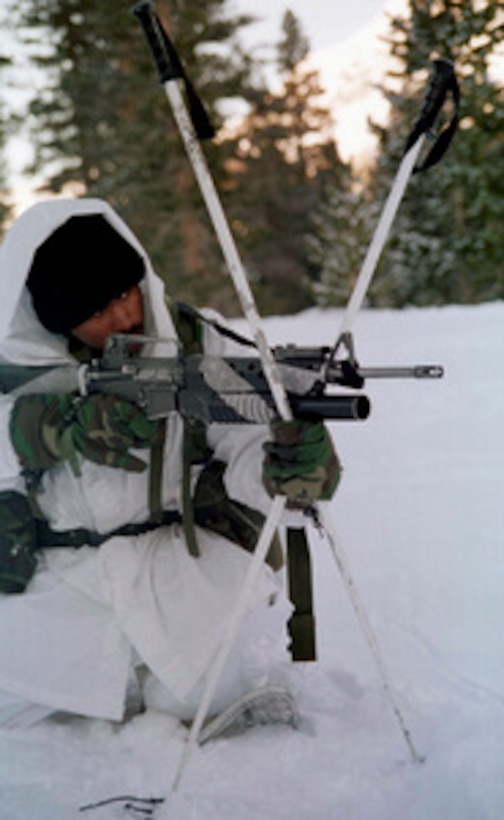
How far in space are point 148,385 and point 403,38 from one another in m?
13.0

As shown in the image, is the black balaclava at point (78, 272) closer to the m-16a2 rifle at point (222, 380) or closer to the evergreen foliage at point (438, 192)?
the m-16a2 rifle at point (222, 380)

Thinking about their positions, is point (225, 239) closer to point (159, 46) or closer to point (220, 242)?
point (220, 242)

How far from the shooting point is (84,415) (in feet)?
6.63

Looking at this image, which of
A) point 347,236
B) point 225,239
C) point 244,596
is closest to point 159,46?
point 225,239

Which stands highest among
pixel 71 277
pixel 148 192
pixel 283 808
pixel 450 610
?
pixel 148 192

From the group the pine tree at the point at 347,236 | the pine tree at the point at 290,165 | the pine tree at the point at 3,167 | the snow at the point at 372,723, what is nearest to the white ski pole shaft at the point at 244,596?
the snow at the point at 372,723

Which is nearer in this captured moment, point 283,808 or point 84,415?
point 283,808

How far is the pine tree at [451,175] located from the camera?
1133 centimetres

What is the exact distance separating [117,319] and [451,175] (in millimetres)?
14739

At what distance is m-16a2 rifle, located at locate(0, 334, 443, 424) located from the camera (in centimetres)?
168

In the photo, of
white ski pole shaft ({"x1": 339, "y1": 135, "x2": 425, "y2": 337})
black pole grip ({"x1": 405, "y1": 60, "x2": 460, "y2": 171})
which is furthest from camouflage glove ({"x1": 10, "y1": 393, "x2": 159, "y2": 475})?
black pole grip ({"x1": 405, "y1": 60, "x2": 460, "y2": 171})

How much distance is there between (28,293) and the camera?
223 cm

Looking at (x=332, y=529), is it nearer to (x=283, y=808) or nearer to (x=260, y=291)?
(x=283, y=808)

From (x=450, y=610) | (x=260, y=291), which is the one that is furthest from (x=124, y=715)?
(x=260, y=291)
